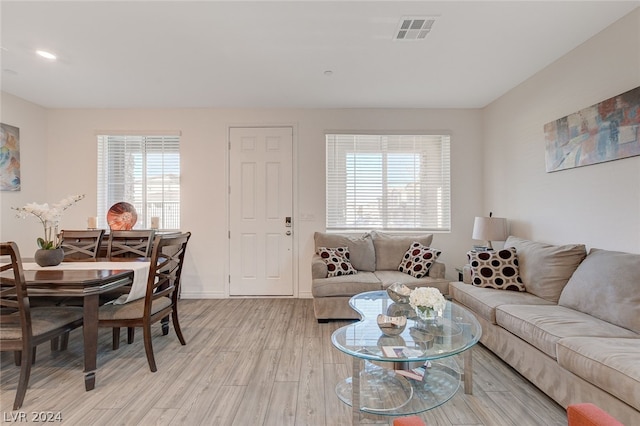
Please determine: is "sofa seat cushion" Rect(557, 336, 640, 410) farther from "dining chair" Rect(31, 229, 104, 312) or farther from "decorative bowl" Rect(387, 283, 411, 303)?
"dining chair" Rect(31, 229, 104, 312)

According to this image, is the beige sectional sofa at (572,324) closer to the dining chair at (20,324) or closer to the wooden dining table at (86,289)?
the wooden dining table at (86,289)

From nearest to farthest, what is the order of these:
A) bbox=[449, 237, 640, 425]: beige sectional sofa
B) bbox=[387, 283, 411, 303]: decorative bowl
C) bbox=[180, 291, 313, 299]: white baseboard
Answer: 1. bbox=[449, 237, 640, 425]: beige sectional sofa
2. bbox=[387, 283, 411, 303]: decorative bowl
3. bbox=[180, 291, 313, 299]: white baseboard

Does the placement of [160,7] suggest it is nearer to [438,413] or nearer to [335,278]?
[335,278]

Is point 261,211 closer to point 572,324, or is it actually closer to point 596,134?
point 572,324

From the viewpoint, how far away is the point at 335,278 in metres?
3.29

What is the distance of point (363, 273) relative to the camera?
11.6 feet

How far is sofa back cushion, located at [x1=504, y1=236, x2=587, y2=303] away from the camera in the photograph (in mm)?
2393

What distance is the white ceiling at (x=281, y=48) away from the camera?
210 centimetres

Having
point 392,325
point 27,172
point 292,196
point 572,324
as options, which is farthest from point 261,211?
point 572,324

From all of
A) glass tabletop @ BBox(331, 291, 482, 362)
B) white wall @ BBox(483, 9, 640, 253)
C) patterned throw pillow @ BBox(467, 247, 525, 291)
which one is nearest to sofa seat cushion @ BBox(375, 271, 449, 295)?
patterned throw pillow @ BBox(467, 247, 525, 291)

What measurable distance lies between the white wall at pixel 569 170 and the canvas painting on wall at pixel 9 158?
6.13 metres

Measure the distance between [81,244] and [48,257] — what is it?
74 cm

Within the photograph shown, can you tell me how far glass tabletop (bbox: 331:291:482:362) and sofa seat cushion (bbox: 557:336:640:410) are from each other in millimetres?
450

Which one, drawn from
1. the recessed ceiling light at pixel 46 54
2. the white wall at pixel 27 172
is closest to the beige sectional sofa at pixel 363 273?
the recessed ceiling light at pixel 46 54
